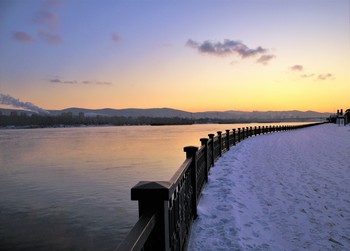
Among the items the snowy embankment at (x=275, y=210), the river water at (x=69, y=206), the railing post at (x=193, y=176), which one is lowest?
the river water at (x=69, y=206)

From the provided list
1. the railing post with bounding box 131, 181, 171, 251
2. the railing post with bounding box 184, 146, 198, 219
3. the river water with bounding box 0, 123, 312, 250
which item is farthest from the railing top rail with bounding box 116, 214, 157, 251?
the river water with bounding box 0, 123, 312, 250

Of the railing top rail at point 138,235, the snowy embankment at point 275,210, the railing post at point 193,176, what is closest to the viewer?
the railing top rail at point 138,235

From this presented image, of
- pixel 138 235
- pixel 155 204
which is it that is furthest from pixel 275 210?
pixel 138 235

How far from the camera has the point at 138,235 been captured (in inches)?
87.3

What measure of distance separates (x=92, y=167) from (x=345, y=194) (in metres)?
17.9

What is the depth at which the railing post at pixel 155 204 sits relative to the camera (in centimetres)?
272

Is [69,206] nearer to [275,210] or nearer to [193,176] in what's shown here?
[193,176]

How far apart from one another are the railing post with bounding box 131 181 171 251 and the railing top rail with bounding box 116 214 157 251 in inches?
5.7

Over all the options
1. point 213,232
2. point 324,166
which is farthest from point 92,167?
point 213,232

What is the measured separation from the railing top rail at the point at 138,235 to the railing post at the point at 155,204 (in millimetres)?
145

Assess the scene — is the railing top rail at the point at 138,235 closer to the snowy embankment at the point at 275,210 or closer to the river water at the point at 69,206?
the snowy embankment at the point at 275,210

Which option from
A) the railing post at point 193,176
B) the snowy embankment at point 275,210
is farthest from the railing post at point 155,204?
the railing post at point 193,176

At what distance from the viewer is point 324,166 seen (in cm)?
1151

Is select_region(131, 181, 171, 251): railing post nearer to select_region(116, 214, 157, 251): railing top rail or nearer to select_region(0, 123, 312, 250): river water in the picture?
select_region(116, 214, 157, 251): railing top rail
